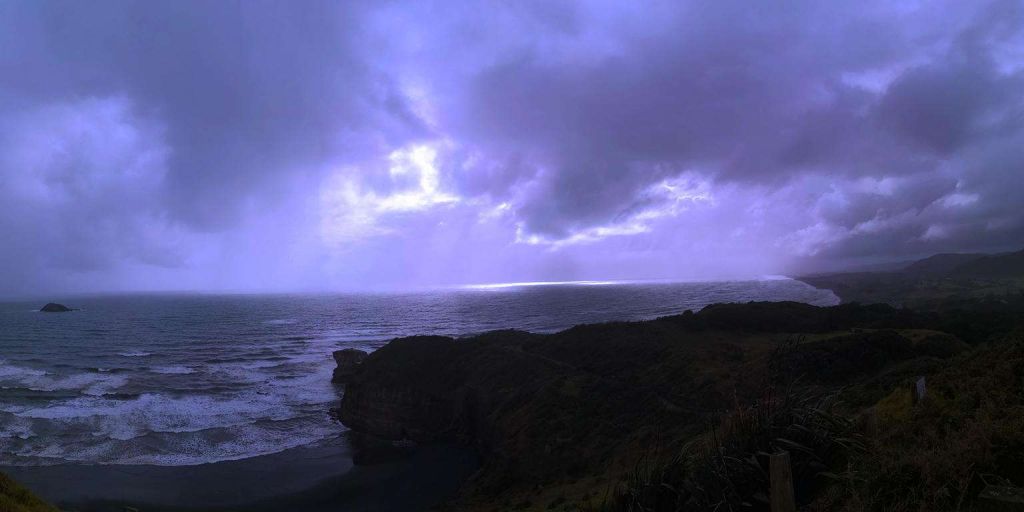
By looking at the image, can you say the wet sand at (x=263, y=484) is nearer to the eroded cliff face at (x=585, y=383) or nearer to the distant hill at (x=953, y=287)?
the eroded cliff face at (x=585, y=383)

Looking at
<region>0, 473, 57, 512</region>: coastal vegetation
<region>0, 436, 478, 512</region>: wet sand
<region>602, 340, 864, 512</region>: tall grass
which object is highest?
<region>602, 340, 864, 512</region>: tall grass

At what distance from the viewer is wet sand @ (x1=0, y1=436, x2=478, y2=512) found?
72.3 feet

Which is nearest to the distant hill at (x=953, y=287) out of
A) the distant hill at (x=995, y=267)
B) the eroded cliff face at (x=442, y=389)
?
the distant hill at (x=995, y=267)

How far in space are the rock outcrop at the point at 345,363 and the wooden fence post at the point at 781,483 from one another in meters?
44.3

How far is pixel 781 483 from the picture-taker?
18.3ft

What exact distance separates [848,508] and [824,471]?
3.77ft

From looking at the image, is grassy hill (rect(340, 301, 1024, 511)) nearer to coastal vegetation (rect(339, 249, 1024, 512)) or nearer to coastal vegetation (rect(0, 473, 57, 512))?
coastal vegetation (rect(339, 249, 1024, 512))

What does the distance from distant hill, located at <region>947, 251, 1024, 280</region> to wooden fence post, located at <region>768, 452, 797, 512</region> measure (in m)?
154

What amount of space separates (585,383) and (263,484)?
17952 millimetres

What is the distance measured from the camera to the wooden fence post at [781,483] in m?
5.56

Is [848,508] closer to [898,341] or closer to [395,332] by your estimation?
[898,341]

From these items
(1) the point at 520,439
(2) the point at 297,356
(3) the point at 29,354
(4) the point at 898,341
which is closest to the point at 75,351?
(3) the point at 29,354

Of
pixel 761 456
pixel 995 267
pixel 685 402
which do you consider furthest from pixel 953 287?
pixel 761 456

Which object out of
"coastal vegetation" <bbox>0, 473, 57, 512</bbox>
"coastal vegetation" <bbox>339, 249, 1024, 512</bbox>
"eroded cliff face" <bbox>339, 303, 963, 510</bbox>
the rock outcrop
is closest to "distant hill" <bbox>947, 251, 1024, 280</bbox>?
"coastal vegetation" <bbox>339, 249, 1024, 512</bbox>
